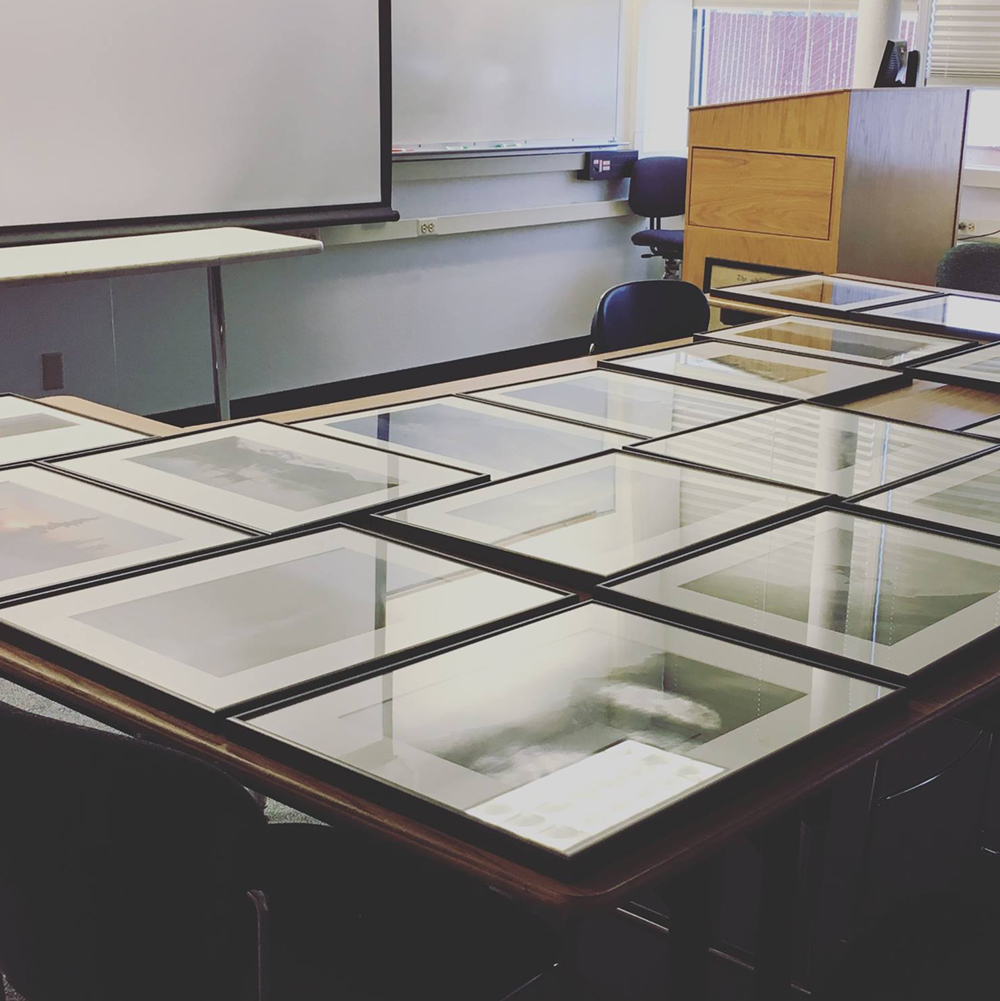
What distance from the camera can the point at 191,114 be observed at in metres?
4.59

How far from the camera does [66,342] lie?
458 cm

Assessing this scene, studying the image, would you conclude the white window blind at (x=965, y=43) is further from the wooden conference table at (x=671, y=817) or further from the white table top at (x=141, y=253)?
the wooden conference table at (x=671, y=817)

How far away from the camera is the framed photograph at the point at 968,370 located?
2.53m

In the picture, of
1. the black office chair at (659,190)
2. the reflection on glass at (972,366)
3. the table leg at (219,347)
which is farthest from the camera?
the black office chair at (659,190)

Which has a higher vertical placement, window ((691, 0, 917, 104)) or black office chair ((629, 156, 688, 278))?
window ((691, 0, 917, 104))

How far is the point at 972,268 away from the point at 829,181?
551 millimetres

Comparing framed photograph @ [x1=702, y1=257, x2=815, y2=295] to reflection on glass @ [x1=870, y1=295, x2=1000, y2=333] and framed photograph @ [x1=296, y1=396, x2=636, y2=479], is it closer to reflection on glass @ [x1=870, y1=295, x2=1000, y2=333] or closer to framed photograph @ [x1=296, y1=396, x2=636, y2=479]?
reflection on glass @ [x1=870, y1=295, x2=1000, y2=333]


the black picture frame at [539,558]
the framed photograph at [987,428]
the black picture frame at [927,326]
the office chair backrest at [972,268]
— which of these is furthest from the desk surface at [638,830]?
the office chair backrest at [972,268]

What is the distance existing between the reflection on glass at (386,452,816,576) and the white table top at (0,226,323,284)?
6.65 ft

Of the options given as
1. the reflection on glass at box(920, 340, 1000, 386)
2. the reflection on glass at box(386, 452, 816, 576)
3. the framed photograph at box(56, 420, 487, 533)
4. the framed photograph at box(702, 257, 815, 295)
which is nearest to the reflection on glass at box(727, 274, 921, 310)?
the reflection on glass at box(920, 340, 1000, 386)

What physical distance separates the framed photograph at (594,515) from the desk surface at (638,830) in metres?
0.39

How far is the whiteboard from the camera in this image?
17.8 ft

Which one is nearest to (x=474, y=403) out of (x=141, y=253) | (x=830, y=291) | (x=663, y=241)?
(x=830, y=291)

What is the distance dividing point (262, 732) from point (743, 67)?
629 centimetres
